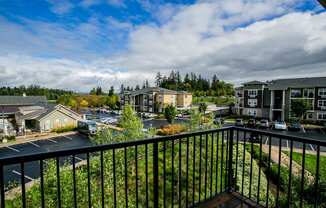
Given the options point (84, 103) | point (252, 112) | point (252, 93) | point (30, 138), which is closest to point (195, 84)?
point (252, 93)

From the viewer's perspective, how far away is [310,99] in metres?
20.9

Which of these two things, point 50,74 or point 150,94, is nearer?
point 50,74

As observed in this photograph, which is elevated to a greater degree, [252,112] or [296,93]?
[296,93]

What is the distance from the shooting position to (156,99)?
34312mm

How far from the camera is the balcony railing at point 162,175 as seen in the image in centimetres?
135

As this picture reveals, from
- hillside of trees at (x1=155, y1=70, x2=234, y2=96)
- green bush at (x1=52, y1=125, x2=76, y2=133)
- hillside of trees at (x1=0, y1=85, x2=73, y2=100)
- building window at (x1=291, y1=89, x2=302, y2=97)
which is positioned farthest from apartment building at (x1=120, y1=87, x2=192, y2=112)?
hillside of trees at (x1=0, y1=85, x2=73, y2=100)

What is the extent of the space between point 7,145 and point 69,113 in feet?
22.6

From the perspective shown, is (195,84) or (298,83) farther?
(195,84)

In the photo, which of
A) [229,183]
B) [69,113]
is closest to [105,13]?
[229,183]

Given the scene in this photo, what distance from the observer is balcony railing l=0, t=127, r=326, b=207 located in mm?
1345

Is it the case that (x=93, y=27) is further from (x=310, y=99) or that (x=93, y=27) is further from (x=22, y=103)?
(x=22, y=103)

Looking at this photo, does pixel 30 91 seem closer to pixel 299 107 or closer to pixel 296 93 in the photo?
pixel 296 93

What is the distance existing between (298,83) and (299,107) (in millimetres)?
3672

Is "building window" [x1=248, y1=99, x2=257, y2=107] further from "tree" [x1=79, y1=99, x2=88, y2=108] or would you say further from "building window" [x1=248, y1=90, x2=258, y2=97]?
"tree" [x1=79, y1=99, x2=88, y2=108]
